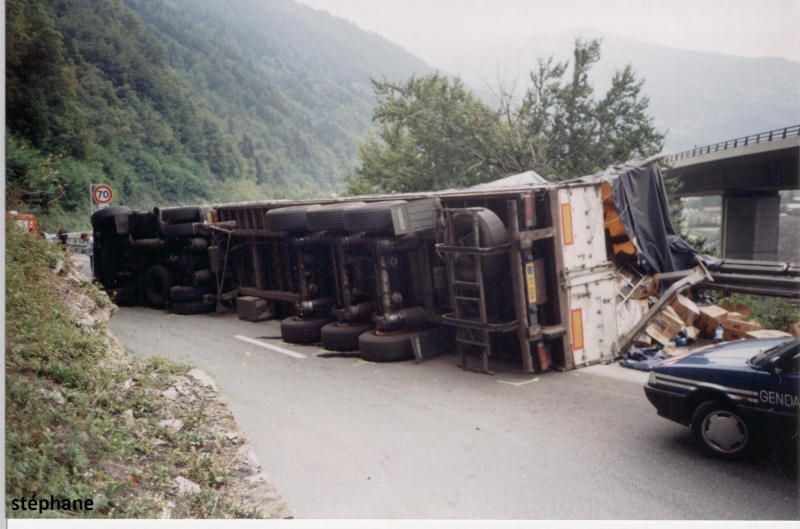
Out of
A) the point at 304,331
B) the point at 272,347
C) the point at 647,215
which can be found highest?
the point at 647,215

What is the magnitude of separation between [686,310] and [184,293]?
11.7m

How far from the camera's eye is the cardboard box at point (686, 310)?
408 inches

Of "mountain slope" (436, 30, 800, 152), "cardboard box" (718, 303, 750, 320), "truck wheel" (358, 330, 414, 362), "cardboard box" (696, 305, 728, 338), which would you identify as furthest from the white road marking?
"cardboard box" (718, 303, 750, 320)

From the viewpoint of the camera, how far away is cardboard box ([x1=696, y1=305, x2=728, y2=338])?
10352mm

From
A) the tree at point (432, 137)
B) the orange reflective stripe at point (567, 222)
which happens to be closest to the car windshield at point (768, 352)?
the orange reflective stripe at point (567, 222)

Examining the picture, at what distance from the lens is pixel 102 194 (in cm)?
976

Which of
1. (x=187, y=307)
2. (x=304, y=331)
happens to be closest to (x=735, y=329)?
(x=304, y=331)

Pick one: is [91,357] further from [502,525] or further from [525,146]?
[525,146]

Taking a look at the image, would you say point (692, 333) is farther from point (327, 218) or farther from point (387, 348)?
point (327, 218)

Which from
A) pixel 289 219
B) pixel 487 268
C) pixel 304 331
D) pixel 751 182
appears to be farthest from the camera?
pixel 751 182

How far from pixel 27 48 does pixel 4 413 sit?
13.7ft

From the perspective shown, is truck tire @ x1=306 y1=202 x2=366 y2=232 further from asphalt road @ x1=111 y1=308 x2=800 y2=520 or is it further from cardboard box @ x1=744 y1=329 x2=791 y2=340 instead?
cardboard box @ x1=744 y1=329 x2=791 y2=340

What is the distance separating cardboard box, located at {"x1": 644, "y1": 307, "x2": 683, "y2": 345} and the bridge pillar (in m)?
5.31

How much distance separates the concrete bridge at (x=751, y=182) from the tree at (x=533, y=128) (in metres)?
4.10
